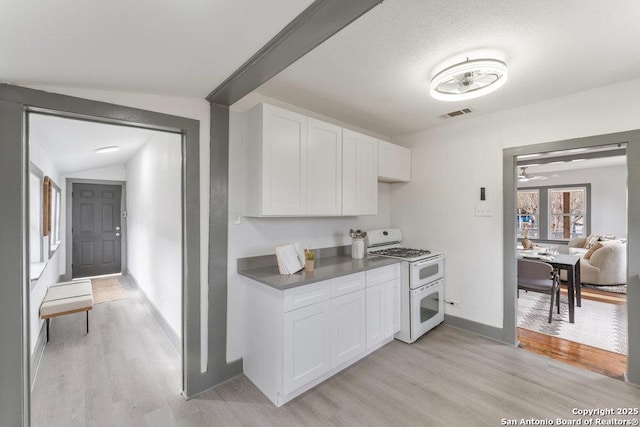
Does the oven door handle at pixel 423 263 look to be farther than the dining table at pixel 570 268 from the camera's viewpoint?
No

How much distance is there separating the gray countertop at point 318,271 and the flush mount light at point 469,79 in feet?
5.19

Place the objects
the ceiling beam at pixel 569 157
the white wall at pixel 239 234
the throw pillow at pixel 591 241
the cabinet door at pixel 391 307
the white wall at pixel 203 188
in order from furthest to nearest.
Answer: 1. the throw pillow at pixel 591 241
2. the ceiling beam at pixel 569 157
3. the cabinet door at pixel 391 307
4. the white wall at pixel 239 234
5. the white wall at pixel 203 188

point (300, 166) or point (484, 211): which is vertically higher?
point (300, 166)

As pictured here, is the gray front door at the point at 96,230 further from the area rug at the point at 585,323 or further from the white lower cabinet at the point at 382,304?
the area rug at the point at 585,323

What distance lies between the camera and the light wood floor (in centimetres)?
195

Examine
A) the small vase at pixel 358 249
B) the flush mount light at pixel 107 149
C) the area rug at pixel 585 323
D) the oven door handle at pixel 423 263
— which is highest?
the flush mount light at pixel 107 149

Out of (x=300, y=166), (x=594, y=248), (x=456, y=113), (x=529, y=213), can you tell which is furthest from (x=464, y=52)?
(x=529, y=213)

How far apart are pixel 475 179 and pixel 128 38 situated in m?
3.27

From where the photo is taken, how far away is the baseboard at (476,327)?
9.94ft

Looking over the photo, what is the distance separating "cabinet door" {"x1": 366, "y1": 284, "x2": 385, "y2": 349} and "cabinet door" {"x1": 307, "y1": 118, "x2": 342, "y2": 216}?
2.76ft

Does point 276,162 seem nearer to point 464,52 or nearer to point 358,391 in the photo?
point 464,52

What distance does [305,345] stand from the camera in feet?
7.05

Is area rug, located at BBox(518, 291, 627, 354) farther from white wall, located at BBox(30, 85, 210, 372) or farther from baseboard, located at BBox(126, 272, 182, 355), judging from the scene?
baseboard, located at BBox(126, 272, 182, 355)

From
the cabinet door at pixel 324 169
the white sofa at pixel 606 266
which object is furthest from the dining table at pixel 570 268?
the cabinet door at pixel 324 169
